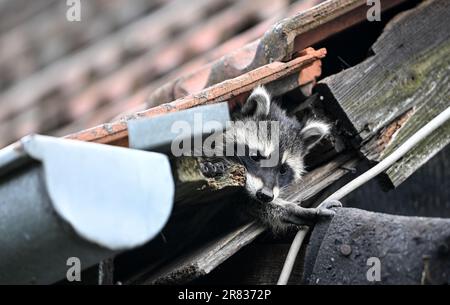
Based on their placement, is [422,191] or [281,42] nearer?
[281,42]

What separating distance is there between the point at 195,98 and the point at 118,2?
11.6ft

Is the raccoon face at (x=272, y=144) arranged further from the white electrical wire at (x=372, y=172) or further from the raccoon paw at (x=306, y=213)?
the white electrical wire at (x=372, y=172)

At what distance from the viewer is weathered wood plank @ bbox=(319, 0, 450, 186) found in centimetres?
281

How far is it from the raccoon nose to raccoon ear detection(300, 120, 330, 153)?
25 cm

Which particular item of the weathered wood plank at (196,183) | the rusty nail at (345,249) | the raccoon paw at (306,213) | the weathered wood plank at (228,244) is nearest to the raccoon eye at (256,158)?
the weathered wood plank at (228,244)

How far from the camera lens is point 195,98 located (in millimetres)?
2436

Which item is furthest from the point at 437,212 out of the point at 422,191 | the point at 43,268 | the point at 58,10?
the point at 58,10

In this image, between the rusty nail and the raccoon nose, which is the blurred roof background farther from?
the rusty nail

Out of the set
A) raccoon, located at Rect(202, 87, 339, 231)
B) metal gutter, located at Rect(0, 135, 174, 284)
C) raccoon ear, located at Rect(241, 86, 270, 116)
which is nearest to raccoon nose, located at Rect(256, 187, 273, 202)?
raccoon, located at Rect(202, 87, 339, 231)

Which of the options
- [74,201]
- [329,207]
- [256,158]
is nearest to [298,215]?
[329,207]

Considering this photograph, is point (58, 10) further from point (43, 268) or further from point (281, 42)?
point (43, 268)

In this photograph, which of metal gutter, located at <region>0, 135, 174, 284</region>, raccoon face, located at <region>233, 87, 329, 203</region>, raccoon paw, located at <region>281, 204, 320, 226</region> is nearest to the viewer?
metal gutter, located at <region>0, 135, 174, 284</region>

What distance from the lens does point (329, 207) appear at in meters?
2.48

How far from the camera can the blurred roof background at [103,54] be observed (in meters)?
→ 5.30
